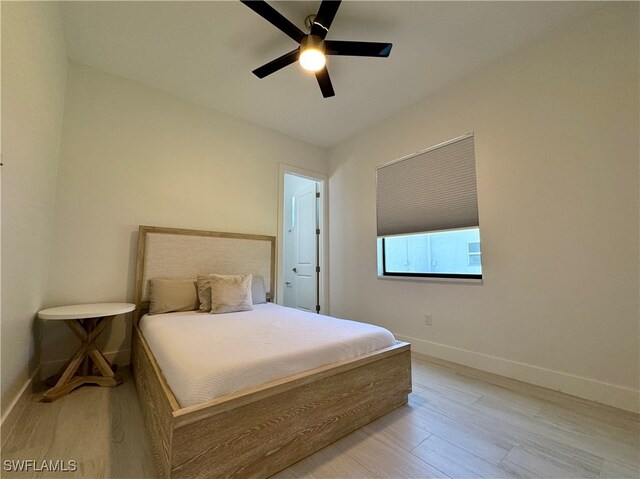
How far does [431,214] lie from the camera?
2803 millimetres

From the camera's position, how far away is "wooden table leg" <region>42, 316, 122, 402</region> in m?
1.89

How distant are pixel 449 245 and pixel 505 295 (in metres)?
0.68

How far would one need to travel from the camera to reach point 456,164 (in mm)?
2627

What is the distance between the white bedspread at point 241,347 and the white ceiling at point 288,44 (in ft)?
7.39

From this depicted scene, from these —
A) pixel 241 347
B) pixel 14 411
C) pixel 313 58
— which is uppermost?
pixel 313 58

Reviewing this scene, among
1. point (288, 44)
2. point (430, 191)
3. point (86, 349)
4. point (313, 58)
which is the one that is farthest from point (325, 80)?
point (86, 349)

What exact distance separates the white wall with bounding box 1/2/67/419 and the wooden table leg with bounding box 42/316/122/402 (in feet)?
0.73

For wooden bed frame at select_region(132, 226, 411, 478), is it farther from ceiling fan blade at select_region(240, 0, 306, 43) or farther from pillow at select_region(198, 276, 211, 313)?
ceiling fan blade at select_region(240, 0, 306, 43)

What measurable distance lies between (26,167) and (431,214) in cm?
315

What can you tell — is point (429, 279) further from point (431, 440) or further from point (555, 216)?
point (431, 440)

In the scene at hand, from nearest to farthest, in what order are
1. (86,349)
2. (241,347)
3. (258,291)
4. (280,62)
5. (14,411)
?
(241,347), (14,411), (86,349), (280,62), (258,291)

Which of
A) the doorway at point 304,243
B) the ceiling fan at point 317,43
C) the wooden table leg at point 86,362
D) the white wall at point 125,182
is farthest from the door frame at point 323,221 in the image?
the wooden table leg at point 86,362

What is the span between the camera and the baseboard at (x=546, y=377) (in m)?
1.69

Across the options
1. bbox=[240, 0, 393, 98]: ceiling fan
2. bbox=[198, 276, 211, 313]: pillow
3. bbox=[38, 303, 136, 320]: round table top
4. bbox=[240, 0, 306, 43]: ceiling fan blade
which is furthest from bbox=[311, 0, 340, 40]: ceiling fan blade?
bbox=[38, 303, 136, 320]: round table top
